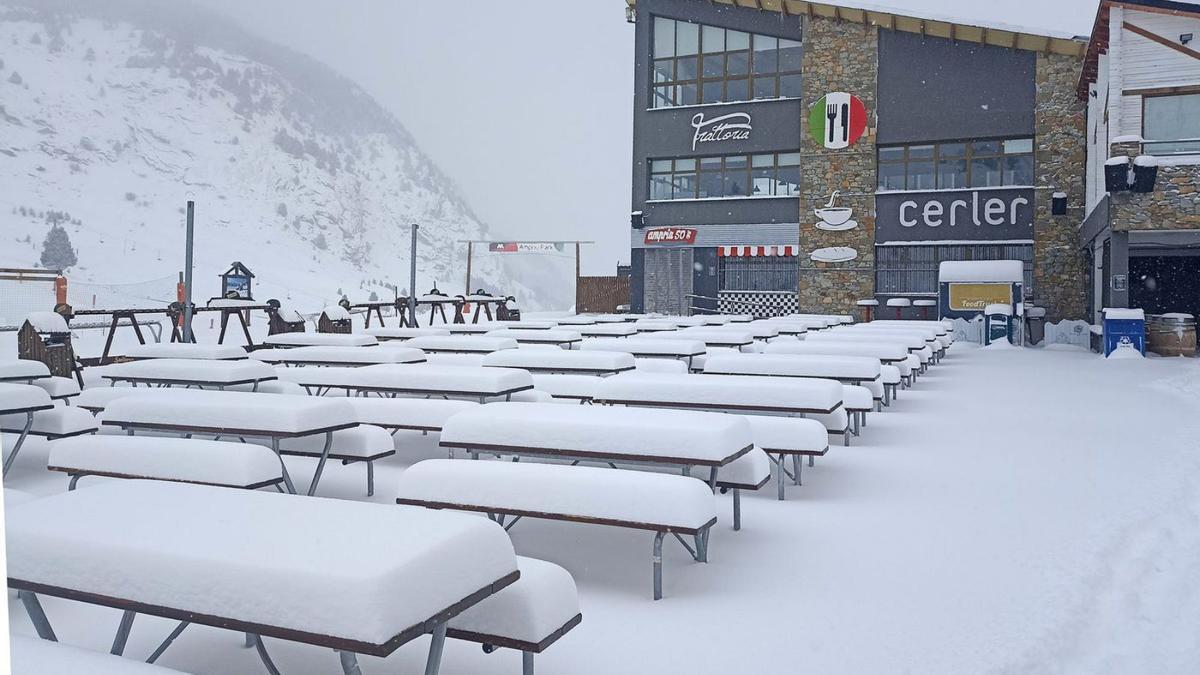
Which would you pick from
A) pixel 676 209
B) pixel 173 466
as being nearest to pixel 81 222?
pixel 676 209

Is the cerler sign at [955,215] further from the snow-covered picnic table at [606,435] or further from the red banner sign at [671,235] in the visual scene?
the snow-covered picnic table at [606,435]

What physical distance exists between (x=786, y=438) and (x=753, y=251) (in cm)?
1906

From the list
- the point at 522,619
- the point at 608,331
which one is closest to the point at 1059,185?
the point at 608,331

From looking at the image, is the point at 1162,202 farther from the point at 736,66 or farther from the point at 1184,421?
the point at 736,66

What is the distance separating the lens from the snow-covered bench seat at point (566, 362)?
318 inches

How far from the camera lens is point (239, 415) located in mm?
4910

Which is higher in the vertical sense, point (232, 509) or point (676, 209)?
point (676, 209)

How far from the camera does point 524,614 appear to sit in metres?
2.52

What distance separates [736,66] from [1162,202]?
12.4m

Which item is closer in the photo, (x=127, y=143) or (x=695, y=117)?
(x=695, y=117)

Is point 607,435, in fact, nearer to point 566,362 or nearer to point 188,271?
point 566,362

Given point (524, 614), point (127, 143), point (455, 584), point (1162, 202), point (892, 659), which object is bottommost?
point (892, 659)

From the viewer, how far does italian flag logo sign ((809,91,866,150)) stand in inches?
901

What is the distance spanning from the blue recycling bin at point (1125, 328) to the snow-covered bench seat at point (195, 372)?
14053 mm
